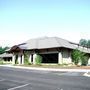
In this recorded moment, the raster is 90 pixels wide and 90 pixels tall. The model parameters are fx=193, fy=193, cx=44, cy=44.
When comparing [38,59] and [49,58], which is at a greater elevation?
[49,58]

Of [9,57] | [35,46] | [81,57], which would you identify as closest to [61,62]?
[81,57]

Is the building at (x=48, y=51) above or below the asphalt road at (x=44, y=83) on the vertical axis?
above

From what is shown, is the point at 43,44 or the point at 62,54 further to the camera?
the point at 43,44

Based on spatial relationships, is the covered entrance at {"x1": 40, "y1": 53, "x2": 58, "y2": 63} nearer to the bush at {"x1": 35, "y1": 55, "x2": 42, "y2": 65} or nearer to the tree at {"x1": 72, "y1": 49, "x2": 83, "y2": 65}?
the bush at {"x1": 35, "y1": 55, "x2": 42, "y2": 65}

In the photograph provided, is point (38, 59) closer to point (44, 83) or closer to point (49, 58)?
point (49, 58)

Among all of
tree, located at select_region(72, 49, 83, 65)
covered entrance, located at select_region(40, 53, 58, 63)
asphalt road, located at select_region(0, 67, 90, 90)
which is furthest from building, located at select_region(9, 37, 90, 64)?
asphalt road, located at select_region(0, 67, 90, 90)

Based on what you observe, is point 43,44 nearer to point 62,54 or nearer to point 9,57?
point 62,54

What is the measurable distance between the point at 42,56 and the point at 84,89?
97.8 feet

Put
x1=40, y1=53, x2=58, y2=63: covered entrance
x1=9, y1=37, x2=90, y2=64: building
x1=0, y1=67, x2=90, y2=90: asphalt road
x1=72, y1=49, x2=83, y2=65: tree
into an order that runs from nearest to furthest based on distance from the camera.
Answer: x1=0, y1=67, x2=90, y2=90: asphalt road, x1=72, y1=49, x2=83, y2=65: tree, x1=9, y1=37, x2=90, y2=64: building, x1=40, y1=53, x2=58, y2=63: covered entrance

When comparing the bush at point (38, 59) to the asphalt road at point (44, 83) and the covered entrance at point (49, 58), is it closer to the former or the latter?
the covered entrance at point (49, 58)

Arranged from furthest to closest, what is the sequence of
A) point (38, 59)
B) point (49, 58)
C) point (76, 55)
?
point (49, 58), point (38, 59), point (76, 55)

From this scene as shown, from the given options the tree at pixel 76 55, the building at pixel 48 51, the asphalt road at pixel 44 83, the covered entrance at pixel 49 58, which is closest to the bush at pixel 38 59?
the building at pixel 48 51

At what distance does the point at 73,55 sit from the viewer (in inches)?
1543

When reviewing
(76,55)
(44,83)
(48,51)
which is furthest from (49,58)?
(44,83)
